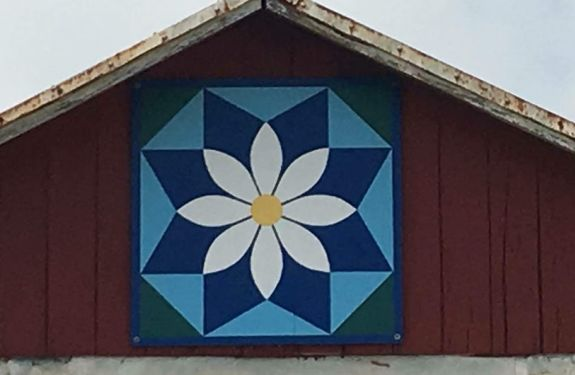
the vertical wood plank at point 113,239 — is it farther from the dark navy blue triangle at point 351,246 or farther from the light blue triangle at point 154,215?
the dark navy blue triangle at point 351,246

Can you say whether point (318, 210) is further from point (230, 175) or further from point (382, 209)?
point (230, 175)

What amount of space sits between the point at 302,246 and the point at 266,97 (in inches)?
33.2

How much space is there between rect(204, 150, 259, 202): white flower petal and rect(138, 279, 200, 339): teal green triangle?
689mm

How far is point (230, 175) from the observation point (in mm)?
7207

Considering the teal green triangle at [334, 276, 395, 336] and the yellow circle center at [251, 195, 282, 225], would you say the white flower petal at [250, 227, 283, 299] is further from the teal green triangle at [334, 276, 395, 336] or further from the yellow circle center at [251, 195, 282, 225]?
the teal green triangle at [334, 276, 395, 336]

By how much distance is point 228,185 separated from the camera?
7203mm

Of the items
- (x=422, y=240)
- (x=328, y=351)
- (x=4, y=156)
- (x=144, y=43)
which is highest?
(x=144, y=43)

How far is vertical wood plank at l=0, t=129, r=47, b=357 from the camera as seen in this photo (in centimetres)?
723

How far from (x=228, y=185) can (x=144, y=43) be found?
3.06ft

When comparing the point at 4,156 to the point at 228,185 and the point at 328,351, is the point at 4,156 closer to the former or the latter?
the point at 228,185

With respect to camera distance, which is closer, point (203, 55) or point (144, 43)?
point (144, 43)

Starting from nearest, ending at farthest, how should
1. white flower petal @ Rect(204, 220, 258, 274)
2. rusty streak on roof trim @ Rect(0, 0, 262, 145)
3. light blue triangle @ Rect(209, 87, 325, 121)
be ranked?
rusty streak on roof trim @ Rect(0, 0, 262, 145)
white flower petal @ Rect(204, 220, 258, 274)
light blue triangle @ Rect(209, 87, 325, 121)

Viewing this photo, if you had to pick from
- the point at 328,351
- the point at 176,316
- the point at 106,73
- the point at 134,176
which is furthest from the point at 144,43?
the point at 328,351

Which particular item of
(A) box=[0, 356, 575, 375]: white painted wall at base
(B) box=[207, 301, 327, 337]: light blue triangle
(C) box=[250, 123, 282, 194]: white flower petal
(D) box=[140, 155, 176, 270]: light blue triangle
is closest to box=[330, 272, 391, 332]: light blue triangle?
(B) box=[207, 301, 327, 337]: light blue triangle
